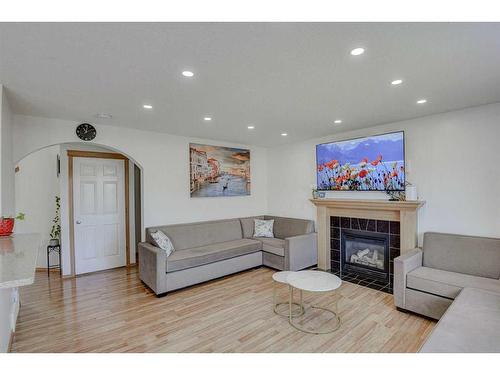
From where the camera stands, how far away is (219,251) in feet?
13.1

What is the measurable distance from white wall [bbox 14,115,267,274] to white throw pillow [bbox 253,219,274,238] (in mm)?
547

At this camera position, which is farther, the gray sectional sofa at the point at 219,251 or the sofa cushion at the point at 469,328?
the gray sectional sofa at the point at 219,251

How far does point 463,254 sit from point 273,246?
257 centimetres

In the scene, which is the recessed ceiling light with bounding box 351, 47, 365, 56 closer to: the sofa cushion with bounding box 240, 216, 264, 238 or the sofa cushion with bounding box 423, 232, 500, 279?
the sofa cushion with bounding box 423, 232, 500, 279

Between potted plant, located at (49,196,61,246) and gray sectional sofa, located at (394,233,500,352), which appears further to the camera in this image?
potted plant, located at (49,196,61,246)

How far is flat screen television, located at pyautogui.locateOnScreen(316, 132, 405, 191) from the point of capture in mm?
3648

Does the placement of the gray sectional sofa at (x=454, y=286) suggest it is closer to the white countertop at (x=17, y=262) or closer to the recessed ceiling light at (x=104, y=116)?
the white countertop at (x=17, y=262)

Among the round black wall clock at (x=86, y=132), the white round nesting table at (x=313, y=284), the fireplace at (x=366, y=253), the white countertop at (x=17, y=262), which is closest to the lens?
the white countertop at (x=17, y=262)

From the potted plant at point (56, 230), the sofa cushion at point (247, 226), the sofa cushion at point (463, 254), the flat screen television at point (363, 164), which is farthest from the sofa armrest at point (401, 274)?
the potted plant at point (56, 230)

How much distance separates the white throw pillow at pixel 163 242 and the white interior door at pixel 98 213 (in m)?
1.36

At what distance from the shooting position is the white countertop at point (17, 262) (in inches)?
40.4

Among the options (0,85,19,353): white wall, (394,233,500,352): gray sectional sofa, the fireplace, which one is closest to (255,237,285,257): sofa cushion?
the fireplace
